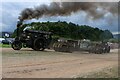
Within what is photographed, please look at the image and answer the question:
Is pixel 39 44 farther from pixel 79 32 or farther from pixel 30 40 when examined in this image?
pixel 79 32

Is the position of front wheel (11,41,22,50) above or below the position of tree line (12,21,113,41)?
below

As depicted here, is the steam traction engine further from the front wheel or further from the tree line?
Result: the tree line

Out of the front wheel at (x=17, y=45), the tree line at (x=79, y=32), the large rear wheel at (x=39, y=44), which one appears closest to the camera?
the front wheel at (x=17, y=45)

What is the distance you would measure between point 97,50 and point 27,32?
27.7 feet

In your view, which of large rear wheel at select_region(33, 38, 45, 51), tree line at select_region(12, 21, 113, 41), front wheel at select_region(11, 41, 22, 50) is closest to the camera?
front wheel at select_region(11, 41, 22, 50)

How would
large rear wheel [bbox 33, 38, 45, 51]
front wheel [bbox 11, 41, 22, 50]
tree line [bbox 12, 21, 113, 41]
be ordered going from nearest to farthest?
front wheel [bbox 11, 41, 22, 50] → large rear wheel [bbox 33, 38, 45, 51] → tree line [bbox 12, 21, 113, 41]

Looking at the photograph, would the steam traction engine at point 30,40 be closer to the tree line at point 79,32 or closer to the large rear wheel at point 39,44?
the large rear wheel at point 39,44

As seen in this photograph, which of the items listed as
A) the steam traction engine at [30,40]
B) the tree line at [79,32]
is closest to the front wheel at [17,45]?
the steam traction engine at [30,40]

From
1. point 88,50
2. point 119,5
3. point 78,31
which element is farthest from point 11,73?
point 78,31

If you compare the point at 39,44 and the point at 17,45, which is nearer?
the point at 17,45

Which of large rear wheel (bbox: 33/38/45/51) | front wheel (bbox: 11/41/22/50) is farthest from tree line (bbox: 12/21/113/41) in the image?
front wheel (bbox: 11/41/22/50)

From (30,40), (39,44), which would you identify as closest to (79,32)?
(39,44)

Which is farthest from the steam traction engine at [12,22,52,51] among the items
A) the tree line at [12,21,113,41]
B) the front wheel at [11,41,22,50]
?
the tree line at [12,21,113,41]

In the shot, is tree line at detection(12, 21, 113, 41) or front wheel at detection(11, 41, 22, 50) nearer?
front wheel at detection(11, 41, 22, 50)
